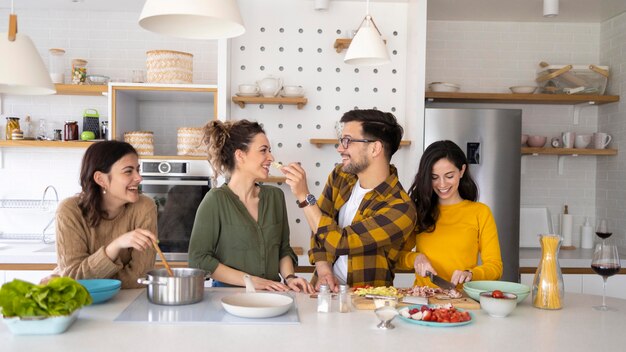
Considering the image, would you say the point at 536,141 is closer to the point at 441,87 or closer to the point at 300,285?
the point at 441,87

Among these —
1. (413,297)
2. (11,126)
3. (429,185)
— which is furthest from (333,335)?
(11,126)

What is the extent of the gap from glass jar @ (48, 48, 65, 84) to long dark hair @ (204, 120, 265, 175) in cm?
214

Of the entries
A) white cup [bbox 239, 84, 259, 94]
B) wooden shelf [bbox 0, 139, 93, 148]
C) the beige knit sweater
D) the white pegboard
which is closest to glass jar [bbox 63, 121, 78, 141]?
wooden shelf [bbox 0, 139, 93, 148]

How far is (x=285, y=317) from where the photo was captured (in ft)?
6.19

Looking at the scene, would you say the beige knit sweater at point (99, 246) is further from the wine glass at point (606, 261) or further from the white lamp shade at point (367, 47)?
the wine glass at point (606, 261)

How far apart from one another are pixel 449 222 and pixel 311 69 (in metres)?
2.14

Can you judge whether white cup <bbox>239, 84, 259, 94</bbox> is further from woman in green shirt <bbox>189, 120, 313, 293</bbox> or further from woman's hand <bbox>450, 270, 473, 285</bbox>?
woman's hand <bbox>450, 270, 473, 285</bbox>

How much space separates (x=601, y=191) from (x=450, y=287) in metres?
3.31

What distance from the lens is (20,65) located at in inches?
79.2

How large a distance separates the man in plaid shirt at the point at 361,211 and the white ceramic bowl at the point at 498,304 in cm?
53

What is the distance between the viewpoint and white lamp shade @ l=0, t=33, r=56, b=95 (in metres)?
1.98

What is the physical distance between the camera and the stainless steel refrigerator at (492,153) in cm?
414

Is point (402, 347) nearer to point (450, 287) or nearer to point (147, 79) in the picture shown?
point (450, 287)

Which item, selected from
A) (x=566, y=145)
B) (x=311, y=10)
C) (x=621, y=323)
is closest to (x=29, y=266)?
(x=311, y=10)
